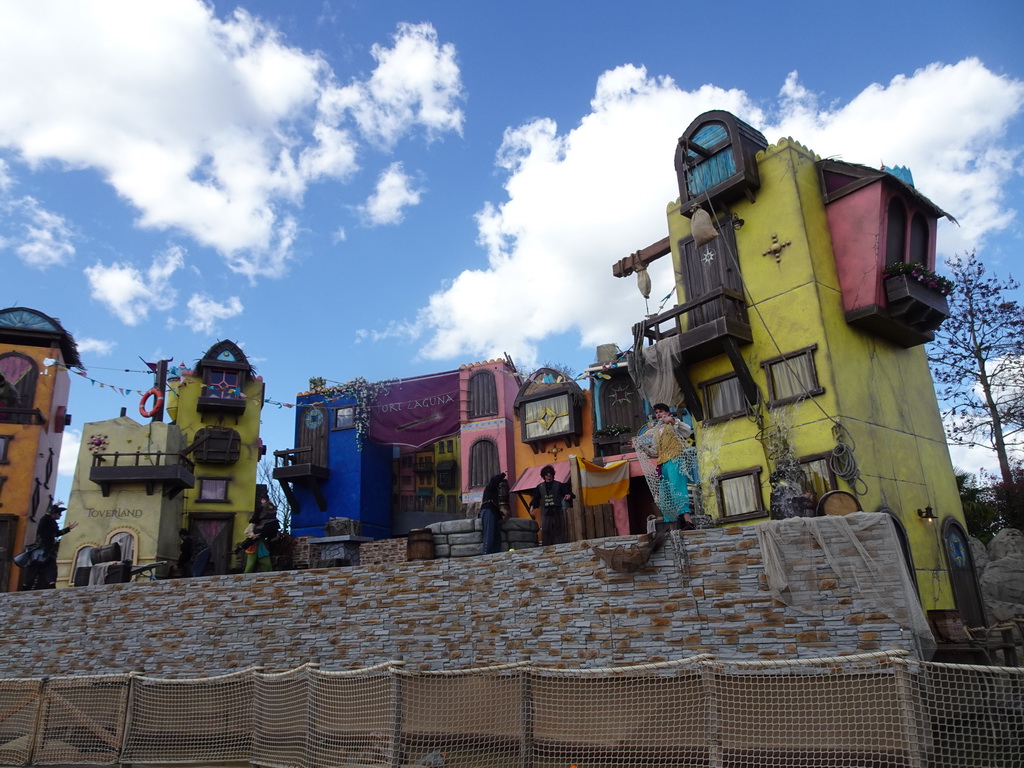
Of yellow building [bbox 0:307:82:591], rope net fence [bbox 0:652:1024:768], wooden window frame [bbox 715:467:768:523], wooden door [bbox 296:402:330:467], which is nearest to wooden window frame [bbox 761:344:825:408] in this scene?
wooden window frame [bbox 715:467:768:523]

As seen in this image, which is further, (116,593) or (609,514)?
(609,514)

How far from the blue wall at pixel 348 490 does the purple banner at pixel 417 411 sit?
117 cm

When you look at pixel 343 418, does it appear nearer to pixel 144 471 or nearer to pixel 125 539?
pixel 144 471

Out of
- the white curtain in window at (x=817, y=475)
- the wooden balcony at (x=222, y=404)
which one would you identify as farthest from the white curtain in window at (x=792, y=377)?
the wooden balcony at (x=222, y=404)

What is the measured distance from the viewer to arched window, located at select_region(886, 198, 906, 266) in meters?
15.5

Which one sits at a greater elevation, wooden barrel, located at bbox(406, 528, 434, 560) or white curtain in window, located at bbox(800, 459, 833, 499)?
white curtain in window, located at bbox(800, 459, 833, 499)

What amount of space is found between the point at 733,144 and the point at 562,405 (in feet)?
35.8

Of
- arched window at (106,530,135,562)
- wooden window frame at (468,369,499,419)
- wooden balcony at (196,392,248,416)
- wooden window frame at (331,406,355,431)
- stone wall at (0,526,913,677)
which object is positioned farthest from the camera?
wooden window frame at (331,406,355,431)

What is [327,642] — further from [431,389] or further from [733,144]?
[431,389]

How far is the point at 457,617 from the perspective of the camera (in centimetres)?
1129

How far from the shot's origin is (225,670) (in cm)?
1255

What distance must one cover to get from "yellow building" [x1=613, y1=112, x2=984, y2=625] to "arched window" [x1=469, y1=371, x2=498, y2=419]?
10.7 m

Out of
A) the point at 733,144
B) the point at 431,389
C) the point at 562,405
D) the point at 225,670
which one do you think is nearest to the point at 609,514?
the point at 562,405

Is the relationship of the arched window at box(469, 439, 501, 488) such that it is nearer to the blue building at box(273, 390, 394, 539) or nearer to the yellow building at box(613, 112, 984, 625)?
the blue building at box(273, 390, 394, 539)
